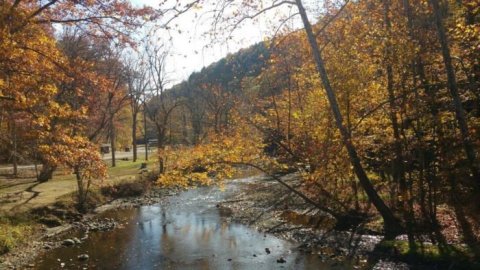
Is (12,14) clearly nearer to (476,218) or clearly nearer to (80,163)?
(80,163)

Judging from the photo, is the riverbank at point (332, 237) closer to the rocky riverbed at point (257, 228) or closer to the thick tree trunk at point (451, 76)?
the rocky riverbed at point (257, 228)

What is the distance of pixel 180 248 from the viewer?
15.1 meters

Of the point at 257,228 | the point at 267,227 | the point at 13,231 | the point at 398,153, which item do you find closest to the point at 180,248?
the point at 257,228

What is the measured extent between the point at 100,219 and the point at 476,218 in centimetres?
1565

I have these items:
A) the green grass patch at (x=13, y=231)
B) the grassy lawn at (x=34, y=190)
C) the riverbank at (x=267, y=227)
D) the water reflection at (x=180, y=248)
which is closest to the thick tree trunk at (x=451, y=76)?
the riverbank at (x=267, y=227)

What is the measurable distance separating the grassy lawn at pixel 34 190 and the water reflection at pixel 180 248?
12.4 ft

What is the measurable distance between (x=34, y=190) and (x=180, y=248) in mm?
12304

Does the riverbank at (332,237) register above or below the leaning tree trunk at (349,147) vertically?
below

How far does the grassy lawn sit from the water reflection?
149 inches

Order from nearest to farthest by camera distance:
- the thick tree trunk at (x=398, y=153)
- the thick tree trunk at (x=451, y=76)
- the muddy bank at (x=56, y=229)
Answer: the thick tree trunk at (x=451, y=76), the thick tree trunk at (x=398, y=153), the muddy bank at (x=56, y=229)

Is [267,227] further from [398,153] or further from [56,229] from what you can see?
[56,229]

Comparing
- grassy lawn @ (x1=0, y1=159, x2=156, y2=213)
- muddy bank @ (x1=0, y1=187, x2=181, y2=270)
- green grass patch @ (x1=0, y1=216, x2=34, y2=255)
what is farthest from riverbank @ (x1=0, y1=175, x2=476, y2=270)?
grassy lawn @ (x1=0, y1=159, x2=156, y2=213)

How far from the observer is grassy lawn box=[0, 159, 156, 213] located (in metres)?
19.3

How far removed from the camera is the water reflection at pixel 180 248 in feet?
43.0
